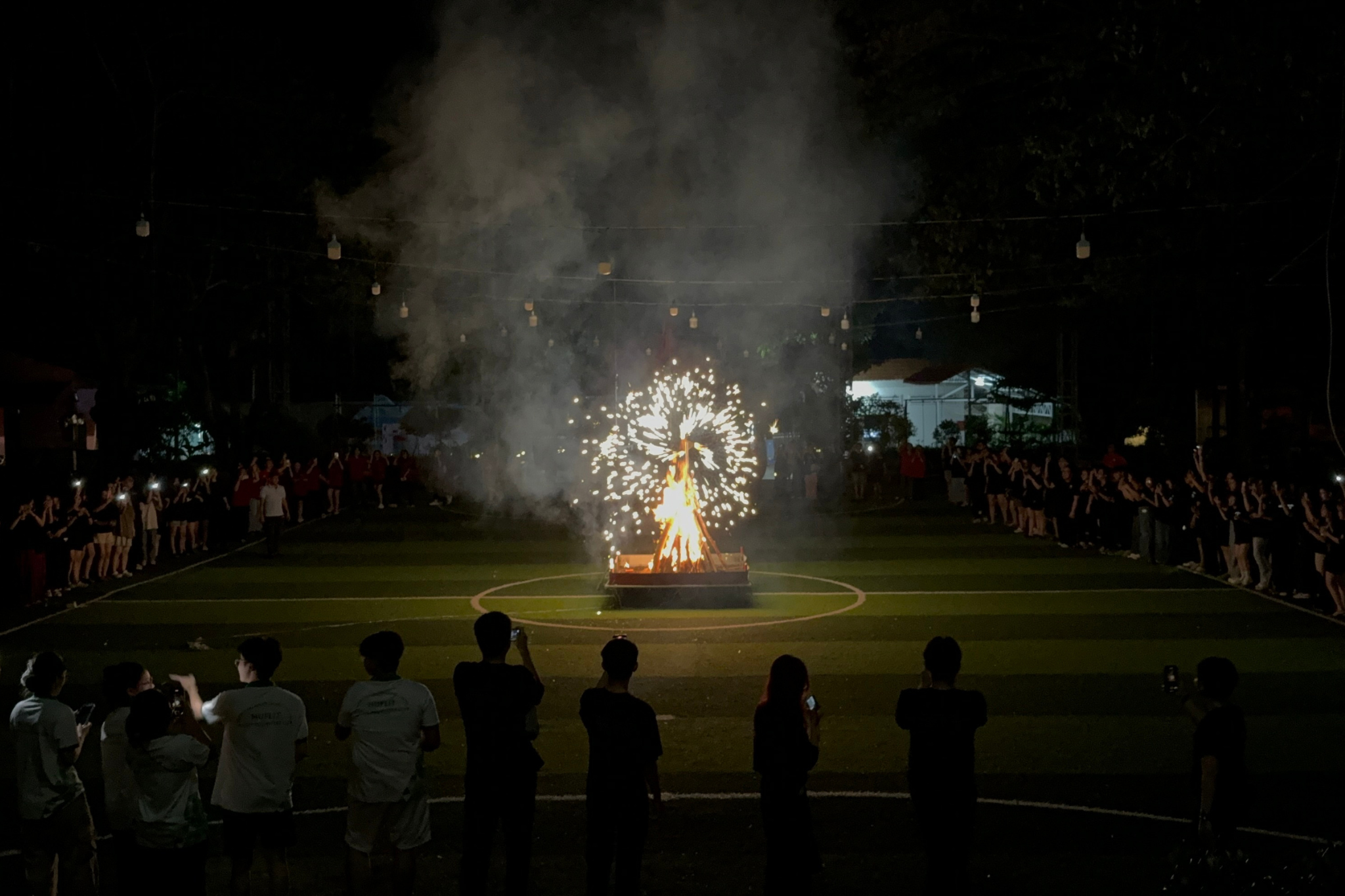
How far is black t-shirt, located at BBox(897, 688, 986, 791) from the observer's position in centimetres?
637

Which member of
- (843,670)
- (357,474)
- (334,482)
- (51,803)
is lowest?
(843,670)

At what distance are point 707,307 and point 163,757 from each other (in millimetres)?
26529

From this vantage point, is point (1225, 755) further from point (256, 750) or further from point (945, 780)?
point (256, 750)

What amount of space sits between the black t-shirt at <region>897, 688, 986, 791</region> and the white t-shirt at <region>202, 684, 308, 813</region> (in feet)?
9.81

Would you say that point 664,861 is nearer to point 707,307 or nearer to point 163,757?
point 163,757

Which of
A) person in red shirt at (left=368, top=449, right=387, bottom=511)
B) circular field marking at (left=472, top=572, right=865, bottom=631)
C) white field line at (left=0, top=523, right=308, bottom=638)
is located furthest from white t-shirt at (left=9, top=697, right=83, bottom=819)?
person in red shirt at (left=368, top=449, right=387, bottom=511)

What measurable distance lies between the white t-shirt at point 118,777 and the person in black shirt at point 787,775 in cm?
298

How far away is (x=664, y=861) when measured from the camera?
24.9 ft

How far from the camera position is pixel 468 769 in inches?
261

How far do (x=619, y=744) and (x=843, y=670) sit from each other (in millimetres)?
7206

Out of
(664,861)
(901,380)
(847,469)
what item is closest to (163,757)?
(664,861)

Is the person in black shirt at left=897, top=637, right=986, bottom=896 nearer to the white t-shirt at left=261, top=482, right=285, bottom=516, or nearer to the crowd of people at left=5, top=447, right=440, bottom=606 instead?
the crowd of people at left=5, top=447, right=440, bottom=606

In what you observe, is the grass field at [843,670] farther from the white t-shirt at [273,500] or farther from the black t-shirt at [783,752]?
the black t-shirt at [783,752]

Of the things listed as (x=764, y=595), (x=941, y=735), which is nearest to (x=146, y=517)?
(x=764, y=595)
